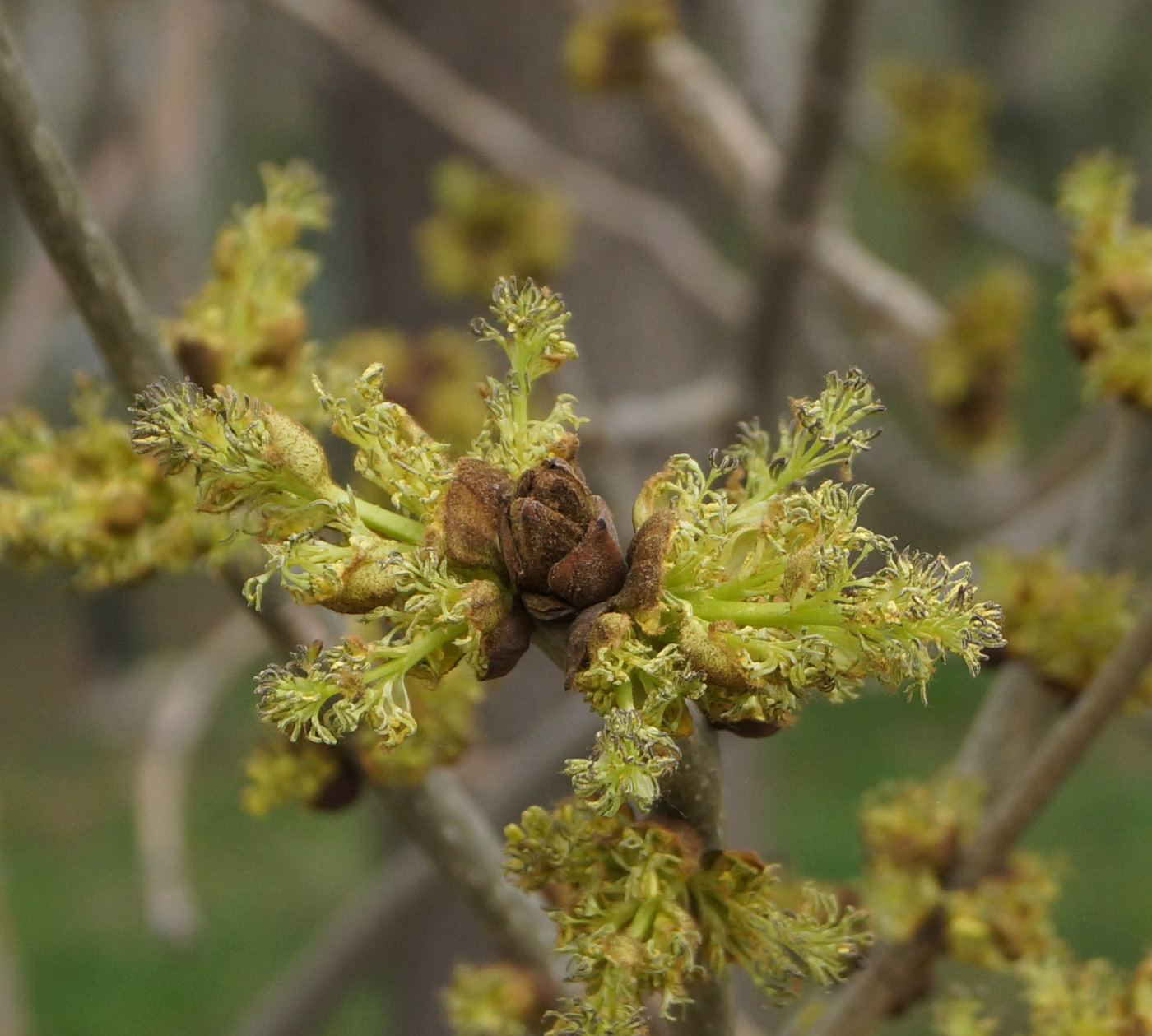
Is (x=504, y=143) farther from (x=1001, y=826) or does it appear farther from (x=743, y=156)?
(x=1001, y=826)

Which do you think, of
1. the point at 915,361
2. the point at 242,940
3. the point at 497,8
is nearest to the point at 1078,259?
the point at 915,361

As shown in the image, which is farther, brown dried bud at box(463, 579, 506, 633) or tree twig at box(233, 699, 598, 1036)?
tree twig at box(233, 699, 598, 1036)

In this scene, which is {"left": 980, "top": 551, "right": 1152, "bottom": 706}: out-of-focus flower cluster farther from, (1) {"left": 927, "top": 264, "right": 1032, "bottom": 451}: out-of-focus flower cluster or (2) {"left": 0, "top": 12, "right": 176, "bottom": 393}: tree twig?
(1) {"left": 927, "top": 264, "right": 1032, "bottom": 451}: out-of-focus flower cluster

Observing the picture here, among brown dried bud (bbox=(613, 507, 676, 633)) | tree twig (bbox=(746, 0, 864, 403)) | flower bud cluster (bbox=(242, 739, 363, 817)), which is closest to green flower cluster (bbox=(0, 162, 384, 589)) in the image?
flower bud cluster (bbox=(242, 739, 363, 817))

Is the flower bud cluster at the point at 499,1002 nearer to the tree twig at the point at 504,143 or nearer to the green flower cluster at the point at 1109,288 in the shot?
the green flower cluster at the point at 1109,288

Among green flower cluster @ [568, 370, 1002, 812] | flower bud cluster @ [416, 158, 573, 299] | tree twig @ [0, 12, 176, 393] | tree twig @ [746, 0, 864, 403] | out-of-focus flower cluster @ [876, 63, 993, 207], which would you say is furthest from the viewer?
out-of-focus flower cluster @ [876, 63, 993, 207]

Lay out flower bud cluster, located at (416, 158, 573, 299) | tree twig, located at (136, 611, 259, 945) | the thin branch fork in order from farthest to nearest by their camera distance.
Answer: flower bud cluster, located at (416, 158, 573, 299)
tree twig, located at (136, 611, 259, 945)
the thin branch fork

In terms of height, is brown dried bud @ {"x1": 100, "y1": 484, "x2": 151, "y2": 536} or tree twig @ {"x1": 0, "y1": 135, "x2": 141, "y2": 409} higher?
tree twig @ {"x1": 0, "y1": 135, "x2": 141, "y2": 409}

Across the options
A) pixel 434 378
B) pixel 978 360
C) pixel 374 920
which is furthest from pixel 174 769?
pixel 978 360

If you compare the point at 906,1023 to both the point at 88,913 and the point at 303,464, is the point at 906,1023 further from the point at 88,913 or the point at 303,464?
the point at 88,913
